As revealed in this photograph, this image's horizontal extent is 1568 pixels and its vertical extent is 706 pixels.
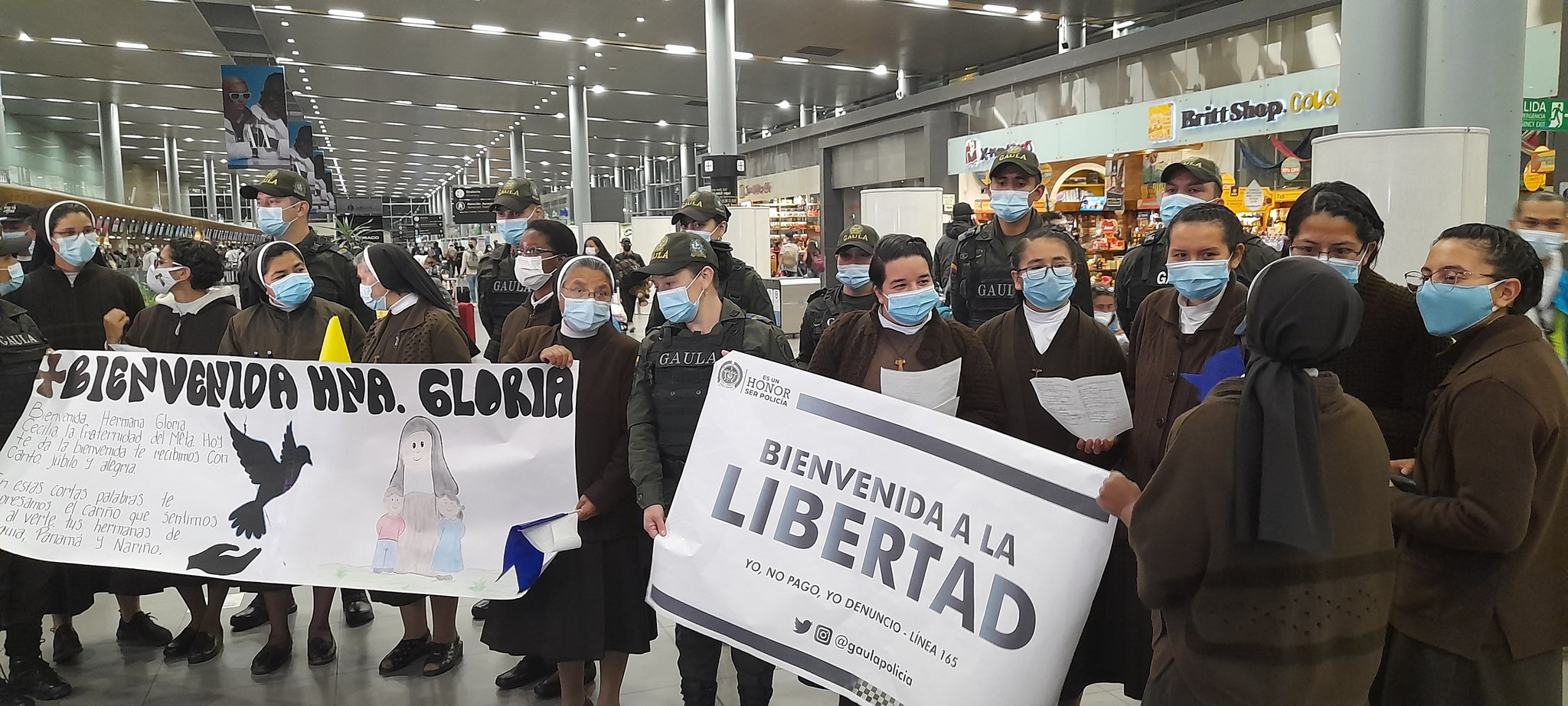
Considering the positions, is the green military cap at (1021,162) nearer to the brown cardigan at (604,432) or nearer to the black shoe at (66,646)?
the brown cardigan at (604,432)

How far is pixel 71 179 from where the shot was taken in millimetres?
17641

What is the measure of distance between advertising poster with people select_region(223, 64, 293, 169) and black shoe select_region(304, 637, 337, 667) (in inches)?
433

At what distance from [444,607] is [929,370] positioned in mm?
2275

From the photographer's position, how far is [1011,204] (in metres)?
3.99

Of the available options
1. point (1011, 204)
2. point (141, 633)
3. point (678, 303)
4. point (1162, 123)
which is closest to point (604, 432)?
point (678, 303)

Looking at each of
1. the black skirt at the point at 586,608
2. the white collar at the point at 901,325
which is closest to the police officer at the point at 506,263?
the black skirt at the point at 586,608

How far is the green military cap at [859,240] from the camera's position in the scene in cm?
448

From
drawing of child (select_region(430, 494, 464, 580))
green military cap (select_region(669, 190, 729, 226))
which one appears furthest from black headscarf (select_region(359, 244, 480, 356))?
green military cap (select_region(669, 190, 729, 226))

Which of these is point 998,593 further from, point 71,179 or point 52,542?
point 71,179

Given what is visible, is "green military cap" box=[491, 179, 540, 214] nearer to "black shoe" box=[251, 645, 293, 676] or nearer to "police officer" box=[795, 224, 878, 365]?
"police officer" box=[795, 224, 878, 365]

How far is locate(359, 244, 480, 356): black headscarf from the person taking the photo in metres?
3.42

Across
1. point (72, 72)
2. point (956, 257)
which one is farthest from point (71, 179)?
Result: point (956, 257)

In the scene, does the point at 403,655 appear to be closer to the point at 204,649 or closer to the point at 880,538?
the point at 204,649

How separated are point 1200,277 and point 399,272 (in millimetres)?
2622
